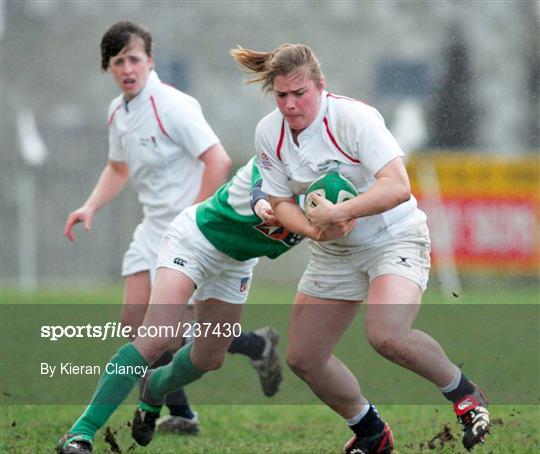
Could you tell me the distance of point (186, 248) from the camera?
202 inches

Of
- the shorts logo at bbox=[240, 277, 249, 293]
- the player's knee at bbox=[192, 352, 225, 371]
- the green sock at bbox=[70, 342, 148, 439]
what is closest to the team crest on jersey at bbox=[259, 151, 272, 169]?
the shorts logo at bbox=[240, 277, 249, 293]

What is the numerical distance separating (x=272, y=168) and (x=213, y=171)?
134cm

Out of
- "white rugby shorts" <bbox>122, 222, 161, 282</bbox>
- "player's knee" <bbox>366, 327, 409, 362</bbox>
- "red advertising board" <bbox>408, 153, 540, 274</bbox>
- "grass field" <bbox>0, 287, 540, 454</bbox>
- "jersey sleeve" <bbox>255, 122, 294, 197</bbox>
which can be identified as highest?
"jersey sleeve" <bbox>255, 122, 294, 197</bbox>

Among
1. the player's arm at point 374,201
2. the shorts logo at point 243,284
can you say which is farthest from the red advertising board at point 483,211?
the player's arm at point 374,201

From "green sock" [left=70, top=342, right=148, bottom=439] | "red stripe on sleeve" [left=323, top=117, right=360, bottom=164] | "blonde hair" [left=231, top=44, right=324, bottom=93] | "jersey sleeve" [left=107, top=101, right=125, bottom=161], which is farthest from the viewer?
"jersey sleeve" [left=107, top=101, right=125, bottom=161]

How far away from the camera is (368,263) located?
4.75m

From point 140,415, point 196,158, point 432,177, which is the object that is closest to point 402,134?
point 432,177

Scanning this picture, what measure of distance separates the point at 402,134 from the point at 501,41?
4.26 m

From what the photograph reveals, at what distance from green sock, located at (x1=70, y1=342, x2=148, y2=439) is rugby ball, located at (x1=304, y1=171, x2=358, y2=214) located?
1035 mm

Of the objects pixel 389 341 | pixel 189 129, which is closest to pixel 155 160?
pixel 189 129

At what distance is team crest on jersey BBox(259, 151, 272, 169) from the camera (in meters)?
4.64

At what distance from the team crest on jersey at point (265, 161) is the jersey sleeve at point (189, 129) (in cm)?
131

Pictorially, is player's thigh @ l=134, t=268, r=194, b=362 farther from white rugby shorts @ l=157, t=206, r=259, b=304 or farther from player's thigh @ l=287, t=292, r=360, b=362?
player's thigh @ l=287, t=292, r=360, b=362

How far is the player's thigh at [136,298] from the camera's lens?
19.7 ft
